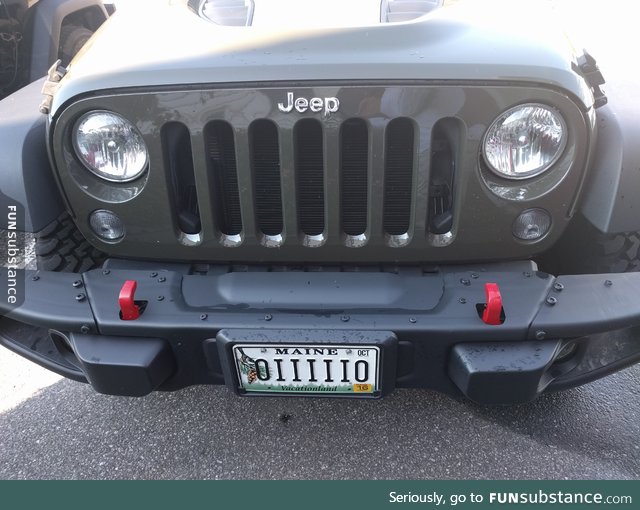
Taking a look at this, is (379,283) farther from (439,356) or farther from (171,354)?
(171,354)

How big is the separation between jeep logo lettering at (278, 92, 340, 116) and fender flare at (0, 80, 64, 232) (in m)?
0.91

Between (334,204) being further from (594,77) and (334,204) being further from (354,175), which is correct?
(594,77)

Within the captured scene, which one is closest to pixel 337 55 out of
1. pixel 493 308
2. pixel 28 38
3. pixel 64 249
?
pixel 493 308

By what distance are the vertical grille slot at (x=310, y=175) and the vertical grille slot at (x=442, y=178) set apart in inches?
14.7

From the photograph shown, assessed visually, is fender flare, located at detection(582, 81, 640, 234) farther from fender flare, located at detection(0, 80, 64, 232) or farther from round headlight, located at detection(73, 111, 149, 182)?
fender flare, located at detection(0, 80, 64, 232)

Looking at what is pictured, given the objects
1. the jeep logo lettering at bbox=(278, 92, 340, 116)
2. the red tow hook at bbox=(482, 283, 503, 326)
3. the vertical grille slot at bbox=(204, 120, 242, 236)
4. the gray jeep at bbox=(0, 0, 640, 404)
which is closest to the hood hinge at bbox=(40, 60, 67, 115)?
the gray jeep at bbox=(0, 0, 640, 404)

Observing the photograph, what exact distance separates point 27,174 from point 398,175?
128 centimetres

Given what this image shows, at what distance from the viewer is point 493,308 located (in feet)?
5.57

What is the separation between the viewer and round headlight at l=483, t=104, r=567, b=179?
1.72 metres

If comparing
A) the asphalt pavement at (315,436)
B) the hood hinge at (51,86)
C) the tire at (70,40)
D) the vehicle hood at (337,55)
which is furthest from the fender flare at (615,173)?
the tire at (70,40)

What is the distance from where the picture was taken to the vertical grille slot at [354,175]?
5.85 ft

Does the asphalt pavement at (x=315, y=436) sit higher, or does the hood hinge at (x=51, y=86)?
the hood hinge at (x=51, y=86)

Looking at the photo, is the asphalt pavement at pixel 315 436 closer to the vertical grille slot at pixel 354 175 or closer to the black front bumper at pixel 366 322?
the black front bumper at pixel 366 322

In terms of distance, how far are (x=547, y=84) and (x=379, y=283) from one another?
82cm
